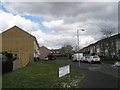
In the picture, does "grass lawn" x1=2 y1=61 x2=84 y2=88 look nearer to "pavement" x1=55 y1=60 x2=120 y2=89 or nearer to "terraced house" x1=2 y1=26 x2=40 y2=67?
"pavement" x1=55 y1=60 x2=120 y2=89

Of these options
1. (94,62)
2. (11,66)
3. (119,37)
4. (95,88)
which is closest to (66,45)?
(119,37)

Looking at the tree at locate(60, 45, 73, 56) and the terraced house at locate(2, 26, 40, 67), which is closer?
the terraced house at locate(2, 26, 40, 67)

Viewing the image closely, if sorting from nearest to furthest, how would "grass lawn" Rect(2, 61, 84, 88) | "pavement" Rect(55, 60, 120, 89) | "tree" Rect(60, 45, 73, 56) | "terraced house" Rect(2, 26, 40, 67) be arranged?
"grass lawn" Rect(2, 61, 84, 88), "pavement" Rect(55, 60, 120, 89), "terraced house" Rect(2, 26, 40, 67), "tree" Rect(60, 45, 73, 56)

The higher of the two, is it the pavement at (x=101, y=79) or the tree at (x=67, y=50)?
the tree at (x=67, y=50)

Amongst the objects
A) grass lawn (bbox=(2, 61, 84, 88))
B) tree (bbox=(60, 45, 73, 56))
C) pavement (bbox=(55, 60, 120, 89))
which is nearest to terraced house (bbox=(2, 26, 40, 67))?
pavement (bbox=(55, 60, 120, 89))

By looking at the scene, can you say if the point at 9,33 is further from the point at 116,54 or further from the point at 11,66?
the point at 11,66

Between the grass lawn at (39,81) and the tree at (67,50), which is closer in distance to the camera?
the grass lawn at (39,81)

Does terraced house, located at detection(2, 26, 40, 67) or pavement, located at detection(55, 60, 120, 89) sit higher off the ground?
terraced house, located at detection(2, 26, 40, 67)

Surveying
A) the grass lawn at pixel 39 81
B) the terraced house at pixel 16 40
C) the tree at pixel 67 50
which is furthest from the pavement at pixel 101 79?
the tree at pixel 67 50

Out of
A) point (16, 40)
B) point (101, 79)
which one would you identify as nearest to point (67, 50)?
point (16, 40)

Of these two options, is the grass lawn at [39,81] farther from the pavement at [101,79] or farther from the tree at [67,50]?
the tree at [67,50]

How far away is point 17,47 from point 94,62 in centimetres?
2454

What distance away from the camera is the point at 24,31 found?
62.3m

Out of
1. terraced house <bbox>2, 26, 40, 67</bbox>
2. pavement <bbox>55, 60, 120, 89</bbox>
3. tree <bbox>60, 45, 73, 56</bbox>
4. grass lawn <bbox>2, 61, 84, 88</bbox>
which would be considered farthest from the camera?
tree <bbox>60, 45, 73, 56</bbox>
